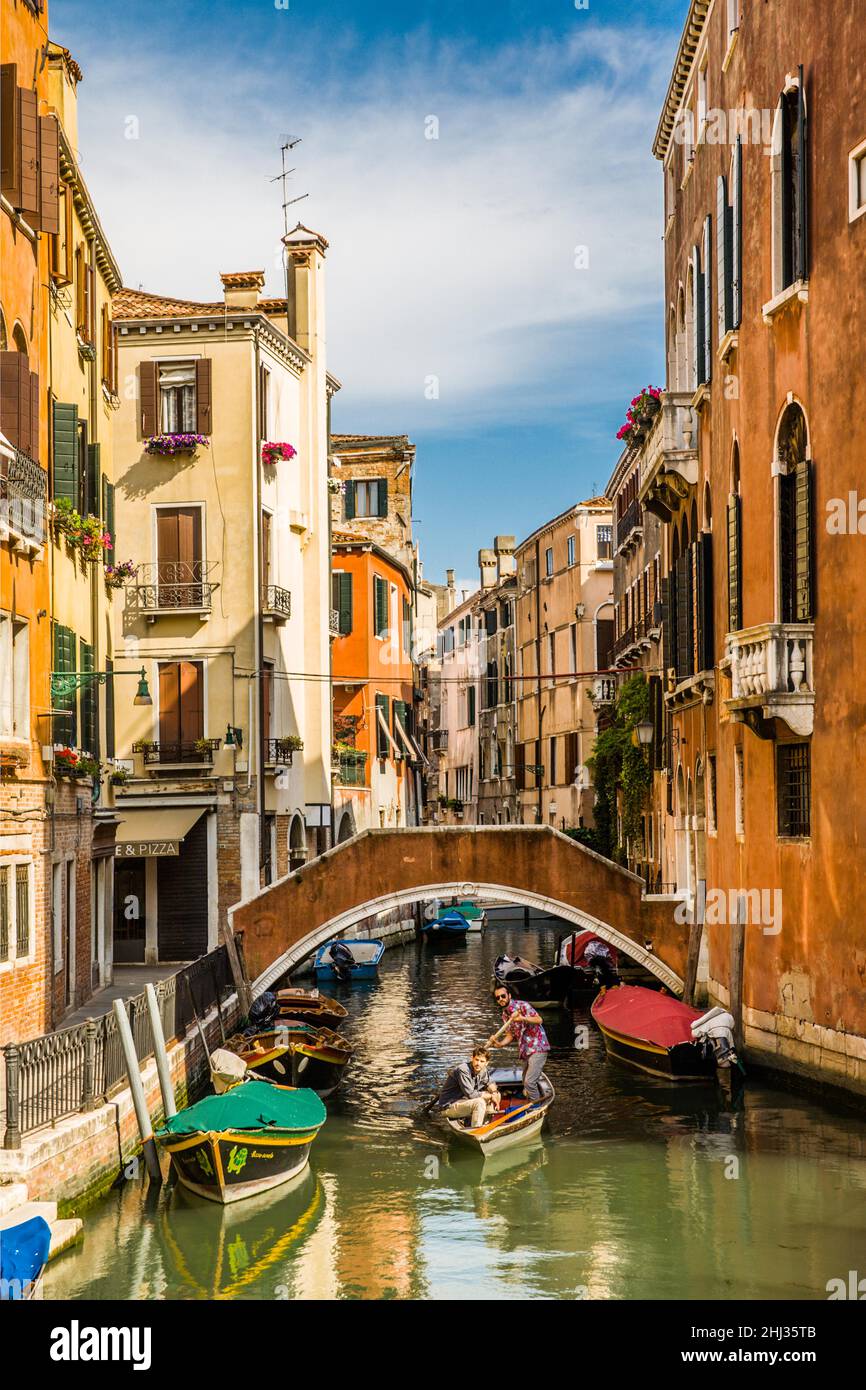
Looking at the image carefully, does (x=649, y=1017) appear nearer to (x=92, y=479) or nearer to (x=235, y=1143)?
(x=235, y=1143)

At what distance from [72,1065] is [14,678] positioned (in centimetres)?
435

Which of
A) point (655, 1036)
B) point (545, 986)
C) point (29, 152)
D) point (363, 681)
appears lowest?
point (545, 986)

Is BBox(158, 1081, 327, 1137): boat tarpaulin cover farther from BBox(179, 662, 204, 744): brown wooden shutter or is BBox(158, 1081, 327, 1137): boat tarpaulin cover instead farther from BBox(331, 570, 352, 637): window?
BBox(331, 570, 352, 637): window

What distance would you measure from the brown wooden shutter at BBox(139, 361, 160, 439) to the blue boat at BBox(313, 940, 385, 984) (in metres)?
10.7

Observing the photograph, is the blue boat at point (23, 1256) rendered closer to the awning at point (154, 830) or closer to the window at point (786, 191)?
the window at point (786, 191)

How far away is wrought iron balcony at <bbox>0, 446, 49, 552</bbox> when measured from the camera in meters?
15.6

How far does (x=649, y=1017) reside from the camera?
70.8 feet

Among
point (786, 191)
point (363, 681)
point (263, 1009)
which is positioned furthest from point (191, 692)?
point (786, 191)

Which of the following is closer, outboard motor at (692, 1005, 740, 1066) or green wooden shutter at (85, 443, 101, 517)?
outboard motor at (692, 1005, 740, 1066)

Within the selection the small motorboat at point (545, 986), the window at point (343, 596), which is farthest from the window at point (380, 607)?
the small motorboat at point (545, 986)

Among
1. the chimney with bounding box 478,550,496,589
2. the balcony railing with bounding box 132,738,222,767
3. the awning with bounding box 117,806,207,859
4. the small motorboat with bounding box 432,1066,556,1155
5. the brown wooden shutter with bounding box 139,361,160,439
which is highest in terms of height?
the chimney with bounding box 478,550,496,589

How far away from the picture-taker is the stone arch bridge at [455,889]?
2497 centimetres

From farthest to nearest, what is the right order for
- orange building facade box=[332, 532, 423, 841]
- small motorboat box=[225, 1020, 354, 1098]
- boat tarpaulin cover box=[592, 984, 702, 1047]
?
orange building facade box=[332, 532, 423, 841]
boat tarpaulin cover box=[592, 984, 702, 1047]
small motorboat box=[225, 1020, 354, 1098]

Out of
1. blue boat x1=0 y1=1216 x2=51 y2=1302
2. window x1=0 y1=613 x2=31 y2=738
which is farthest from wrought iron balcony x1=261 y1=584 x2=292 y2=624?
blue boat x1=0 y1=1216 x2=51 y2=1302
